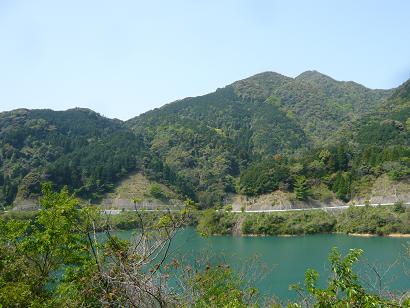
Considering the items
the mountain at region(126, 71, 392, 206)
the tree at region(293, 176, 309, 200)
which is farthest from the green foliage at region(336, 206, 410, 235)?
the mountain at region(126, 71, 392, 206)

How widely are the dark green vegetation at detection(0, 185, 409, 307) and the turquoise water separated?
1083 cm

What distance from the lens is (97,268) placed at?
7.72 metres

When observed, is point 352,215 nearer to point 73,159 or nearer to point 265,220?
point 265,220

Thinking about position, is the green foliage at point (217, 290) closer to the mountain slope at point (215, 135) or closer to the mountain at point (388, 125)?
the mountain at point (388, 125)

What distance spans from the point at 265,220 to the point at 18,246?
158ft

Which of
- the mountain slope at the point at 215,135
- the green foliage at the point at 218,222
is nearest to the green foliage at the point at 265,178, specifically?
the green foliage at the point at 218,222

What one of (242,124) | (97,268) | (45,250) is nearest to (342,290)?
(97,268)

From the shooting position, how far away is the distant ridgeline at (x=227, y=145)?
64.6m

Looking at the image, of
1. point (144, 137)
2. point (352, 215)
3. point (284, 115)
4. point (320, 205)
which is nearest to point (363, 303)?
point (352, 215)

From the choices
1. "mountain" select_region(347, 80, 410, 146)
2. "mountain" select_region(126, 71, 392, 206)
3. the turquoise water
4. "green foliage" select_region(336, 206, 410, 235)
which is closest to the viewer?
the turquoise water

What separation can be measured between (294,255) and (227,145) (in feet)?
217

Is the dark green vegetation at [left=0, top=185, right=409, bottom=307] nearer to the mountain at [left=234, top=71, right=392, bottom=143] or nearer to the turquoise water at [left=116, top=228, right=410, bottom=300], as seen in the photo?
the turquoise water at [left=116, top=228, right=410, bottom=300]

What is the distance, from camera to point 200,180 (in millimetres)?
93000

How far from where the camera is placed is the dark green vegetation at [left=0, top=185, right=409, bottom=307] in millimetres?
5879
